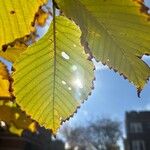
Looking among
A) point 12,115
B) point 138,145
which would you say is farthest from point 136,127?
point 12,115

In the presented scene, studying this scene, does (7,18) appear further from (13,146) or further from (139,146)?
(139,146)

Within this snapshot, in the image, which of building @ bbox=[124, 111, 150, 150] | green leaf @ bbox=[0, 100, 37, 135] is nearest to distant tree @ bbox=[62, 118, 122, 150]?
building @ bbox=[124, 111, 150, 150]

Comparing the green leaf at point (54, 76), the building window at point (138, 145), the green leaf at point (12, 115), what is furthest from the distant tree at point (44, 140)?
the green leaf at point (54, 76)

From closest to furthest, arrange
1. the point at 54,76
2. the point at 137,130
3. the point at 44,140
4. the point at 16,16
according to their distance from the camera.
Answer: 1. the point at 16,16
2. the point at 54,76
3. the point at 44,140
4. the point at 137,130

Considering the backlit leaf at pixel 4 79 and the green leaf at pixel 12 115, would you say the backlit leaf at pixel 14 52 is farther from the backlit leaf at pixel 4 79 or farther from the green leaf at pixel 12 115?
the green leaf at pixel 12 115

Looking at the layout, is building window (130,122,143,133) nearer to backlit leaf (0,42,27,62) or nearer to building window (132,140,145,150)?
building window (132,140,145,150)

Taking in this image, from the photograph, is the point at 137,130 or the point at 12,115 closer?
the point at 12,115

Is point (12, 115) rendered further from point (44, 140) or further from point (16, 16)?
point (44, 140)
